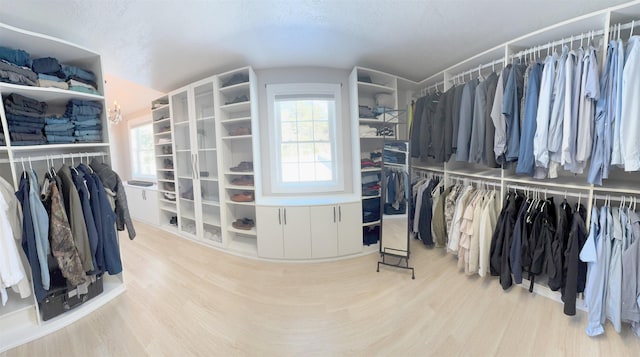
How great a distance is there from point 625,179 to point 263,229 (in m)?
3.28

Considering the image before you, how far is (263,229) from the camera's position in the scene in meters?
2.68

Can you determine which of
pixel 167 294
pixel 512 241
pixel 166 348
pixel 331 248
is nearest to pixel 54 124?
pixel 167 294

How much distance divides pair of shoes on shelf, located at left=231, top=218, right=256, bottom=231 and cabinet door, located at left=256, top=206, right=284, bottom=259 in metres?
0.29

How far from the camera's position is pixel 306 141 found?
3035 mm

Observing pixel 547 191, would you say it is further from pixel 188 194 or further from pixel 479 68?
pixel 188 194

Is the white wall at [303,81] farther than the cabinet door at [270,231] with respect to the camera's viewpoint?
Yes

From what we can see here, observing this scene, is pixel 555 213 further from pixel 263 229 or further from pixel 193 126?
pixel 193 126

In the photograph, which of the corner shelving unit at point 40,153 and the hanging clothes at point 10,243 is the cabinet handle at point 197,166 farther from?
the hanging clothes at point 10,243

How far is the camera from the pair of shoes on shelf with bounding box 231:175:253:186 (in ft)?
9.68

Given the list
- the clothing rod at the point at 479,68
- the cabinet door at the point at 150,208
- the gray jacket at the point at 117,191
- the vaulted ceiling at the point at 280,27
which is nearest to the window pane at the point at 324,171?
the vaulted ceiling at the point at 280,27

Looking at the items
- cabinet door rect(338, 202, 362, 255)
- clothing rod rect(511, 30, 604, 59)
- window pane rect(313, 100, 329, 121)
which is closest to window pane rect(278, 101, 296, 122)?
window pane rect(313, 100, 329, 121)

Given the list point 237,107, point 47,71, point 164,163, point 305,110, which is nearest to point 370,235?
point 305,110

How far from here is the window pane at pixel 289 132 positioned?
3.02 meters

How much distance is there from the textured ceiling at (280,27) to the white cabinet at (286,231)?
67.6 inches
